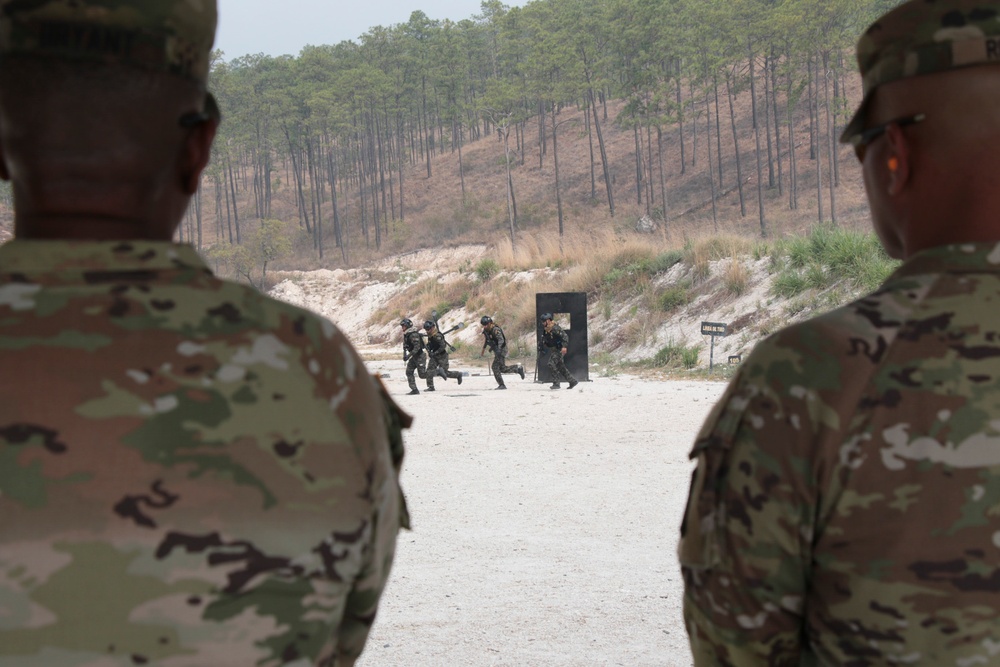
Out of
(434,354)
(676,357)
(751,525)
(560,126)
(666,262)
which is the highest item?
(560,126)

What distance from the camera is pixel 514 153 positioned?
2692 inches

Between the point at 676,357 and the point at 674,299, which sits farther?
the point at 674,299

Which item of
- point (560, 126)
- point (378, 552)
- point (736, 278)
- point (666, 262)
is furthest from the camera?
point (560, 126)

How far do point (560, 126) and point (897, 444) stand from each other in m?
70.9

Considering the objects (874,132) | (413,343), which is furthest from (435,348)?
(874,132)

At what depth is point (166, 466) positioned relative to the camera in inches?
50.9

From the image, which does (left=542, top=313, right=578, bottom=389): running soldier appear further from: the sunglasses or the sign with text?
the sunglasses

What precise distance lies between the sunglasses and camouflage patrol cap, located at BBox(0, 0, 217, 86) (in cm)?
108

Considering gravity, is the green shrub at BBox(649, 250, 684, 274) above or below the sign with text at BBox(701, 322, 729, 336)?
above

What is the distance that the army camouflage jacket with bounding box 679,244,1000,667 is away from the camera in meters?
1.49

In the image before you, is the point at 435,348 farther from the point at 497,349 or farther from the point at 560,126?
the point at 560,126

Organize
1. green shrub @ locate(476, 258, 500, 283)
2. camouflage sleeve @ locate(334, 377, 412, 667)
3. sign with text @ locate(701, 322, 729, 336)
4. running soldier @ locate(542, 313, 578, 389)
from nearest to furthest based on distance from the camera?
1. camouflage sleeve @ locate(334, 377, 412, 667)
2. running soldier @ locate(542, 313, 578, 389)
3. sign with text @ locate(701, 322, 729, 336)
4. green shrub @ locate(476, 258, 500, 283)

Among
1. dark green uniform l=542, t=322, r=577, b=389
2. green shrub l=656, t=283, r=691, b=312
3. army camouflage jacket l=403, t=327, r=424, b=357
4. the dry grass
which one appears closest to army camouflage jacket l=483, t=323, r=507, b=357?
dark green uniform l=542, t=322, r=577, b=389

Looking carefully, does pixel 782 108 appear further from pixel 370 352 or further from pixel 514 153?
pixel 370 352
